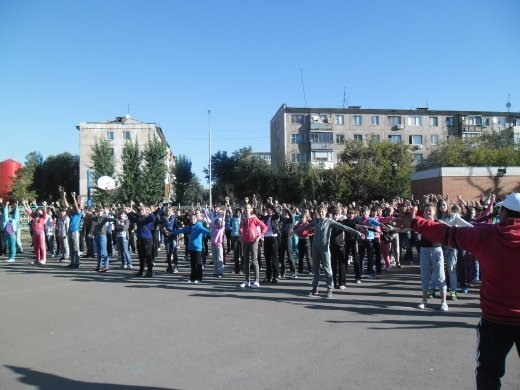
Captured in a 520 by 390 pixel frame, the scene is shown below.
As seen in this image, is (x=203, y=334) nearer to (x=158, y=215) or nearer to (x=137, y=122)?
(x=158, y=215)

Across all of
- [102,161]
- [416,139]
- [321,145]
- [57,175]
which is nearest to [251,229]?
[102,161]

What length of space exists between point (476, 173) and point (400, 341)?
27915 mm

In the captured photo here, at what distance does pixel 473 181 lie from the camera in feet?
99.8

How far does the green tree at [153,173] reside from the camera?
36844 millimetres

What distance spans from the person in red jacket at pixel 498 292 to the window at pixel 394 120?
69127 millimetres

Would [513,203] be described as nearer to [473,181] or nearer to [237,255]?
[237,255]

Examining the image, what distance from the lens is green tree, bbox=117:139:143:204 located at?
36062mm

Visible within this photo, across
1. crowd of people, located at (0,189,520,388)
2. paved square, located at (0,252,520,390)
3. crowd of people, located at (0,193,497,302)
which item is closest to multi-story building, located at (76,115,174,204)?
crowd of people, located at (0,189,520,388)

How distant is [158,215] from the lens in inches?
555

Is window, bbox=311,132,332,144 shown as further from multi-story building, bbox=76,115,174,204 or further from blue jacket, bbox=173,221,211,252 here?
blue jacket, bbox=173,221,211,252

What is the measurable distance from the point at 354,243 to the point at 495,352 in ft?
27.3

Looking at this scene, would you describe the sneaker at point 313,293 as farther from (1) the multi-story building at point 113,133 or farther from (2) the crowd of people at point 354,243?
(1) the multi-story building at point 113,133

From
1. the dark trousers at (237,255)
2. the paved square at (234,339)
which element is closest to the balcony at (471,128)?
the dark trousers at (237,255)

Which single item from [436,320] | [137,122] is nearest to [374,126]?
[137,122]
